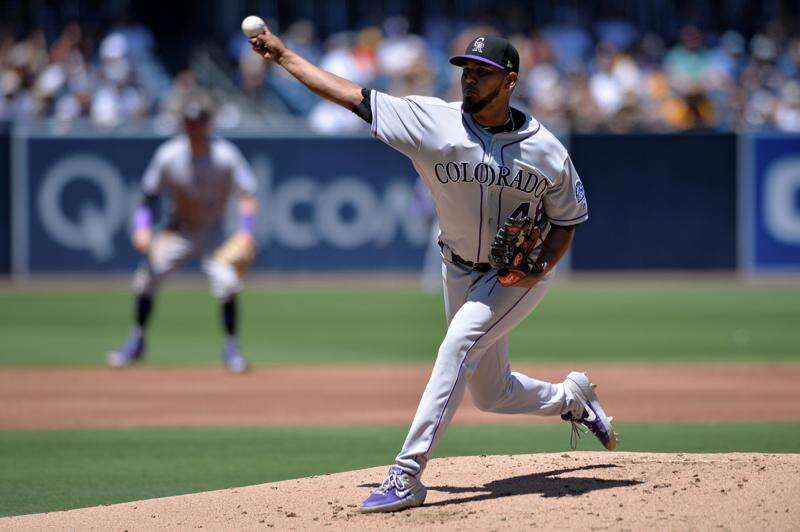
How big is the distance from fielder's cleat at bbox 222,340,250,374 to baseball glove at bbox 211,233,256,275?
2.29 ft

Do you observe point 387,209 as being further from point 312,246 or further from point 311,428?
point 311,428

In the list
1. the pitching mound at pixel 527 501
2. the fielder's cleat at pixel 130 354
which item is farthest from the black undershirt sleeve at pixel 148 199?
the pitching mound at pixel 527 501

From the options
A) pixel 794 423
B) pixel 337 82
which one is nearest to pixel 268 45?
pixel 337 82

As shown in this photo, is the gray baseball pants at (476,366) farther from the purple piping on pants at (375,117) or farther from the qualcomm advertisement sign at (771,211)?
the qualcomm advertisement sign at (771,211)

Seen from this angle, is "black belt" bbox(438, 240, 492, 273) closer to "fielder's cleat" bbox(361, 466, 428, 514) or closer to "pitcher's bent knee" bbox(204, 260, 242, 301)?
"fielder's cleat" bbox(361, 466, 428, 514)

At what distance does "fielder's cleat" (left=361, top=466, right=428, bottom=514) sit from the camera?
530 centimetres

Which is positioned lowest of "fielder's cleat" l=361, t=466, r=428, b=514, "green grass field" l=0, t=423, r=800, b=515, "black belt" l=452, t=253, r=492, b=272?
"green grass field" l=0, t=423, r=800, b=515

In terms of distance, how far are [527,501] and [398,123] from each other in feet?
5.62

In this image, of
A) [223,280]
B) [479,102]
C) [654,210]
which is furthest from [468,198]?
[654,210]

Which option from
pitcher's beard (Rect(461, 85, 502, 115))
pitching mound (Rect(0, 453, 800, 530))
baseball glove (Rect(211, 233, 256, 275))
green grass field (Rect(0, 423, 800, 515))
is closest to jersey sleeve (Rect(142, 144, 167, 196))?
baseball glove (Rect(211, 233, 256, 275))

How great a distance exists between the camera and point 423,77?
65.9 ft

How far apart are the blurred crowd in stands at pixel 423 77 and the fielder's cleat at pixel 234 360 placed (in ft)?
28.8

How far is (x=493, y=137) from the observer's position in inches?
220

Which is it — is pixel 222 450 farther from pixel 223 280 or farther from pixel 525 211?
pixel 223 280
